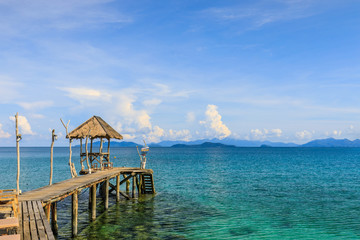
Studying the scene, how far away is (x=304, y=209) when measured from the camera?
2298 cm

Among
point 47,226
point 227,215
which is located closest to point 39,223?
point 47,226

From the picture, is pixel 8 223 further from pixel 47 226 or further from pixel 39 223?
pixel 39 223

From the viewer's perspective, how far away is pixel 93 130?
27.0 m

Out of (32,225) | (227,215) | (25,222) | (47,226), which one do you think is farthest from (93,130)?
(47,226)

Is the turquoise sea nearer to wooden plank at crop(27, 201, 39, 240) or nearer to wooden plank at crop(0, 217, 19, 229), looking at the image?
wooden plank at crop(27, 201, 39, 240)

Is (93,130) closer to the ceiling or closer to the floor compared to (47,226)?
closer to the ceiling

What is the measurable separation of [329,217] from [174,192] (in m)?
14.5

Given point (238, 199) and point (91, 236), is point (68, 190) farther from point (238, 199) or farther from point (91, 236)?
point (238, 199)

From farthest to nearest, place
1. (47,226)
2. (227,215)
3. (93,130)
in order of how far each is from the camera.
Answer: (93,130) < (227,215) < (47,226)

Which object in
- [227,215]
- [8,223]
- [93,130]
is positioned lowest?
[227,215]

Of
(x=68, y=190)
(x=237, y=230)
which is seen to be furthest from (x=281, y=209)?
(x=68, y=190)

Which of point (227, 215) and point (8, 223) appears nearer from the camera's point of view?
point (8, 223)

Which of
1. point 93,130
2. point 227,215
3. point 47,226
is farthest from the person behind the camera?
point 93,130

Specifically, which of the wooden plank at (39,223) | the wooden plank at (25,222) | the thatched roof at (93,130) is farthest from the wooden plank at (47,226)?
the thatched roof at (93,130)
